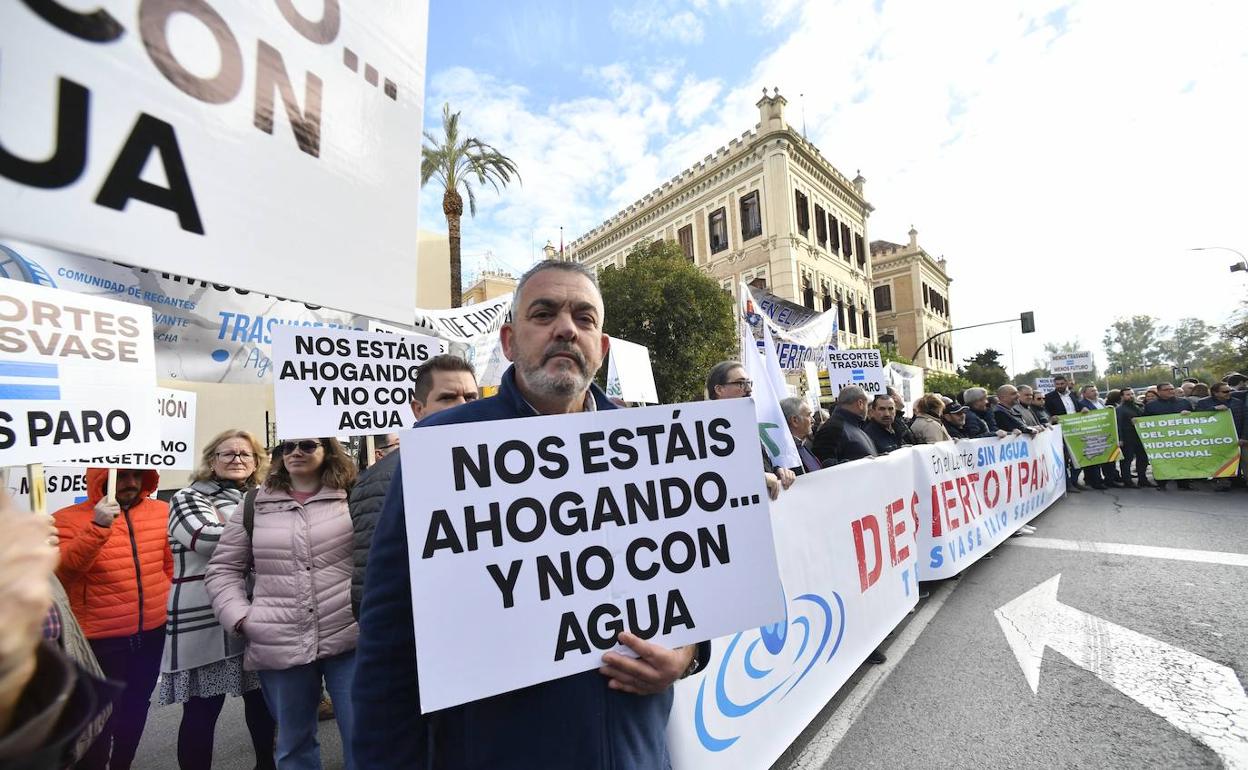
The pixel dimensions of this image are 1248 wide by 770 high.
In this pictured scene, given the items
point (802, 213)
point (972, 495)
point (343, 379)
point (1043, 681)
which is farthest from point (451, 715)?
point (802, 213)

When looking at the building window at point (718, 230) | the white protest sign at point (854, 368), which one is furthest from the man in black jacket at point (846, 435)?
the building window at point (718, 230)

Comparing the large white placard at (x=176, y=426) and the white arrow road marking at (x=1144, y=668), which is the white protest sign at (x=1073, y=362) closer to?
the white arrow road marking at (x=1144, y=668)

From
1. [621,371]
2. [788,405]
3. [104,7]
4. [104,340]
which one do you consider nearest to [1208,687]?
[788,405]

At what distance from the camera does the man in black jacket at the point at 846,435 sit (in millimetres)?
4840

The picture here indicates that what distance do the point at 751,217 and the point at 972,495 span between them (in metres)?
24.3

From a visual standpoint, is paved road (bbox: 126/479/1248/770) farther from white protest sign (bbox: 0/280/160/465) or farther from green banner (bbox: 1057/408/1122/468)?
green banner (bbox: 1057/408/1122/468)

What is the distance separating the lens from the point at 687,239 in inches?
1235

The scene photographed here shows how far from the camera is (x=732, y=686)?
2.62 meters

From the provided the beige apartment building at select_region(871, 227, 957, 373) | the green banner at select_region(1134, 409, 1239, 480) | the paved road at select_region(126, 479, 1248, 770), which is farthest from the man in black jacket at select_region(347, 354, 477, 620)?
the beige apartment building at select_region(871, 227, 957, 373)

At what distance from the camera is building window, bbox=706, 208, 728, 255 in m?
29.4

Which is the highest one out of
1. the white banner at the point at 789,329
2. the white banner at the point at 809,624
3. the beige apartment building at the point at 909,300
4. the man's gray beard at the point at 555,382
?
the beige apartment building at the point at 909,300

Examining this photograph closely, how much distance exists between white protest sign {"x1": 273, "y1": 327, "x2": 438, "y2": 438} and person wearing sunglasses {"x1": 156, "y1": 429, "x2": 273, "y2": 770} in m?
0.64

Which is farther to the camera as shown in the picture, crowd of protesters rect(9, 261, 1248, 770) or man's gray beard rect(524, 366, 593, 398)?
man's gray beard rect(524, 366, 593, 398)

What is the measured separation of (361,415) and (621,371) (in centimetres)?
433
